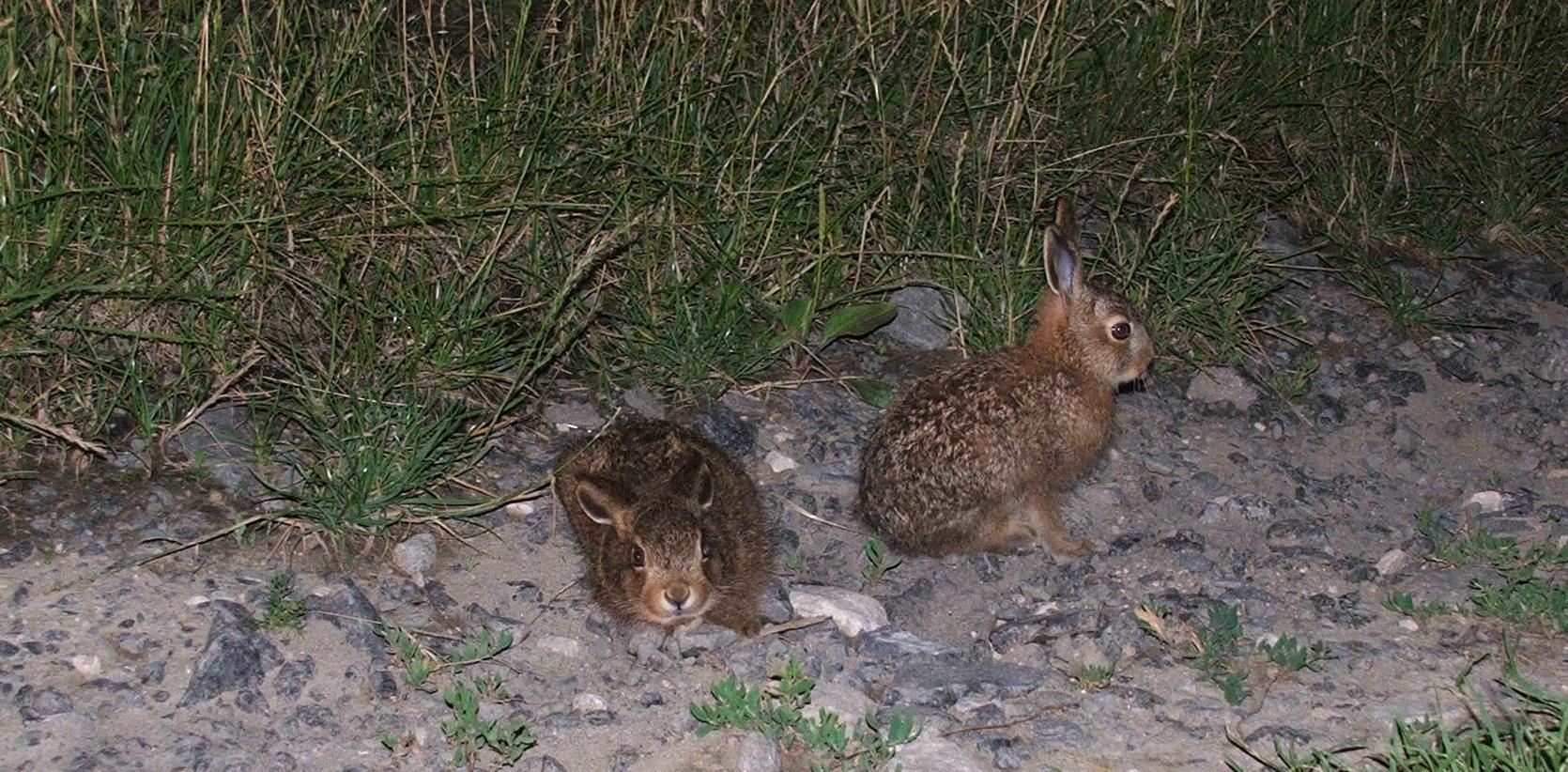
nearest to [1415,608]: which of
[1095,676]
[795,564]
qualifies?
[1095,676]

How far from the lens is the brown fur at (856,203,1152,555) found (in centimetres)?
566

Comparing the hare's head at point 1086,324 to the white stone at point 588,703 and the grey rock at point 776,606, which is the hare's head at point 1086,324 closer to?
the grey rock at point 776,606

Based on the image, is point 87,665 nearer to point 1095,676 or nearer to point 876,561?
point 876,561

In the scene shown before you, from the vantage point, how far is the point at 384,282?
5609 millimetres

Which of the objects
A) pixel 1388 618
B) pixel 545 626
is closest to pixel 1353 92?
pixel 1388 618

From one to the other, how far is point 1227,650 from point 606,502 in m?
2.04

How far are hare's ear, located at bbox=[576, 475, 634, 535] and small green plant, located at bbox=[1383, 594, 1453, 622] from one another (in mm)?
2511

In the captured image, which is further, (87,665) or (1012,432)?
(1012,432)

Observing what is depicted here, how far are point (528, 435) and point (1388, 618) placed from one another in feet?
10.3

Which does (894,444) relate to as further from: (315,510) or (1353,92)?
(1353,92)

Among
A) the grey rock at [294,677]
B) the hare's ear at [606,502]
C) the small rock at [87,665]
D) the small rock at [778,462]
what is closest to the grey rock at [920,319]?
the small rock at [778,462]

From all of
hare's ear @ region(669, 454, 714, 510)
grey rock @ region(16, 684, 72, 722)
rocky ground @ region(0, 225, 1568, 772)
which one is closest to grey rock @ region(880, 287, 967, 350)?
rocky ground @ region(0, 225, 1568, 772)

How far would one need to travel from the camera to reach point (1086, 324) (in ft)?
19.9

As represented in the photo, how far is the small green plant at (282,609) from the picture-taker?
4.79 metres
